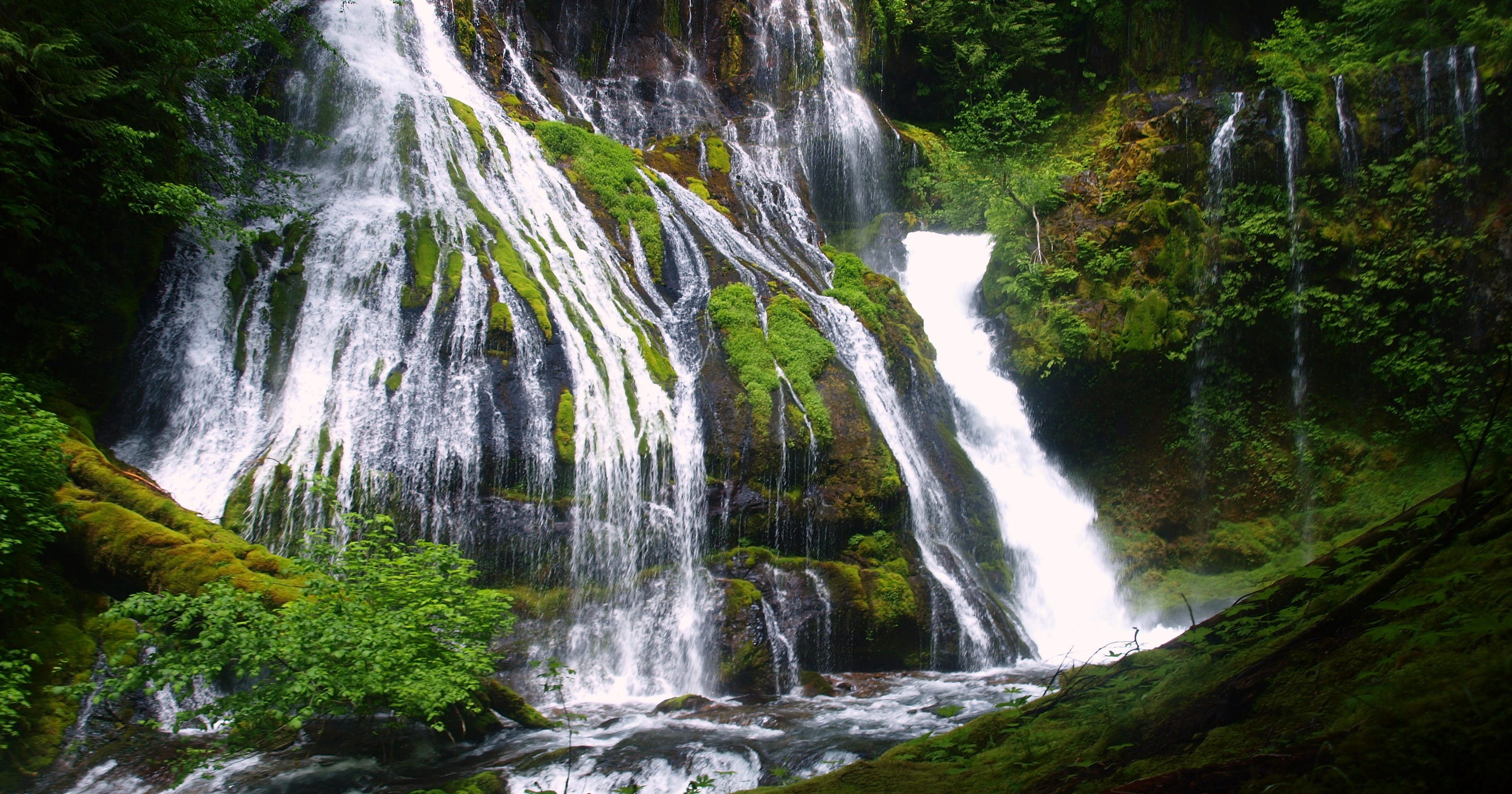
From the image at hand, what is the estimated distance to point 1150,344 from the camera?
1448 centimetres

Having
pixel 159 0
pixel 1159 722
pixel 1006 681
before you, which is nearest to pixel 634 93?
pixel 159 0

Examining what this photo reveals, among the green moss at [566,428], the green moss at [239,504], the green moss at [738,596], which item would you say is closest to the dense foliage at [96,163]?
the green moss at [239,504]

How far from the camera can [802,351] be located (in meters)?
12.3

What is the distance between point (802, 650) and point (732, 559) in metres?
1.45

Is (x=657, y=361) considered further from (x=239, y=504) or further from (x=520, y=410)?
(x=239, y=504)

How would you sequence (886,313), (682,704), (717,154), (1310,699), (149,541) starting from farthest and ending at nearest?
(717,154) < (886,313) < (682,704) < (149,541) < (1310,699)

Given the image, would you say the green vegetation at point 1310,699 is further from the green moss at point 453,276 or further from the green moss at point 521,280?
the green moss at point 453,276

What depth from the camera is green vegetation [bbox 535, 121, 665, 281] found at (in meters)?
14.3

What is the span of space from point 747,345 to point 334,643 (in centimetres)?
801

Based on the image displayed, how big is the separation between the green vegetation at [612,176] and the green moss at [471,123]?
4.06 ft

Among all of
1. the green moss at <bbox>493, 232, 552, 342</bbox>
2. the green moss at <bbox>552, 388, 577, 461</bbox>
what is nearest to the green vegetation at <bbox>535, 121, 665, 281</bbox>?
the green moss at <bbox>493, 232, 552, 342</bbox>

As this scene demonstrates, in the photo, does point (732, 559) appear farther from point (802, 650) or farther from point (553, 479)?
point (553, 479)

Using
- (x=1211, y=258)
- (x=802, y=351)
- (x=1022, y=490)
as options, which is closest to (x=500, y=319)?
(x=802, y=351)

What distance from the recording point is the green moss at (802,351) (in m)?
11.3
